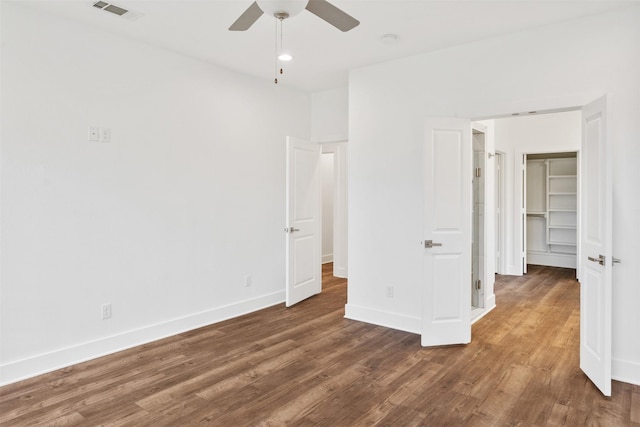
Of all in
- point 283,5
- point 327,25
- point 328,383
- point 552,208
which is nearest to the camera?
point 283,5

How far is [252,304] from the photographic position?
16.0 ft

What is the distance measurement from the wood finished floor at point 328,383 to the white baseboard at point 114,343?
0.09 m

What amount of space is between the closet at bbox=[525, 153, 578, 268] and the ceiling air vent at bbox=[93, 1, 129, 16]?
7130mm

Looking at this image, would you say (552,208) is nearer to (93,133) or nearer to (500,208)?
(500,208)

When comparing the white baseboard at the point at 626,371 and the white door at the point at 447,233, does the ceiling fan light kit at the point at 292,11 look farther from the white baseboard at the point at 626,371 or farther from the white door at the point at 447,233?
the white baseboard at the point at 626,371

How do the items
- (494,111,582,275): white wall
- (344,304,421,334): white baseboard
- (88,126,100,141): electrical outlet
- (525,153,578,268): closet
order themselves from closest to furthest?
(88,126,100,141): electrical outlet → (344,304,421,334): white baseboard → (494,111,582,275): white wall → (525,153,578,268): closet

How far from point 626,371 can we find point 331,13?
3348mm

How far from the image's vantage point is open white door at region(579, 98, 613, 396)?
2727mm

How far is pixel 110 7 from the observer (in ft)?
9.99

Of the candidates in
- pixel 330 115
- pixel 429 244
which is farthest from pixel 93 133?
pixel 429 244

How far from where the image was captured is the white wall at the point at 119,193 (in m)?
3.05

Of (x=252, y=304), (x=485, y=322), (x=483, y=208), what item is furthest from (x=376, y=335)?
(x=483, y=208)

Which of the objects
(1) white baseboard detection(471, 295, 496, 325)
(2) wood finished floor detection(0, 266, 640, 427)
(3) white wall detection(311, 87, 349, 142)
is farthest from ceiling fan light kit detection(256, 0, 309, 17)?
(1) white baseboard detection(471, 295, 496, 325)

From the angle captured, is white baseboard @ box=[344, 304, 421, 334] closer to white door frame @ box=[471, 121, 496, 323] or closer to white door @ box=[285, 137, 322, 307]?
white door @ box=[285, 137, 322, 307]
